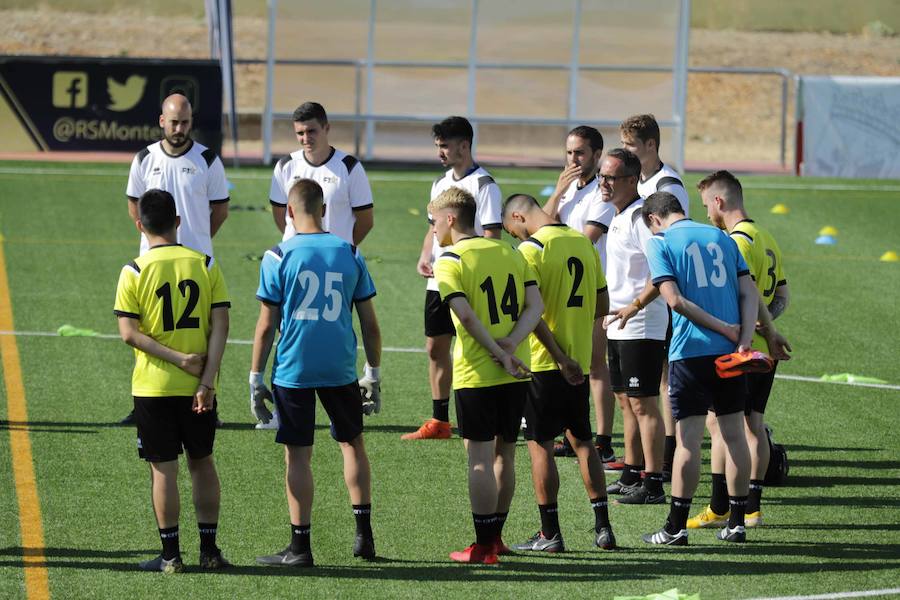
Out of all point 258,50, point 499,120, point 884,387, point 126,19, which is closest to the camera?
point 884,387

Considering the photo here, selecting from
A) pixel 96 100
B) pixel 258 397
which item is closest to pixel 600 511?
pixel 258 397

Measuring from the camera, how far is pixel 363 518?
762 cm

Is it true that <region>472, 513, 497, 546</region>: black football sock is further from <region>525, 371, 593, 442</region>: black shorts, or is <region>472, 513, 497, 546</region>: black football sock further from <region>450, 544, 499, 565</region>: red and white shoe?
<region>525, 371, 593, 442</region>: black shorts

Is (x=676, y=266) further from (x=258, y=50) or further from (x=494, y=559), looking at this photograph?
(x=258, y=50)

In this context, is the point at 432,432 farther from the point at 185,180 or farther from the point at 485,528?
the point at 485,528

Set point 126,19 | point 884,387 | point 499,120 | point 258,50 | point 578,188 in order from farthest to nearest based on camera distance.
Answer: point 126,19, point 258,50, point 499,120, point 884,387, point 578,188

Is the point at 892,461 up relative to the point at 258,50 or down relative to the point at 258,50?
down

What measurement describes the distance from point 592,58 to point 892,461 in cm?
1829

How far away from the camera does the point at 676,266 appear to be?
778 centimetres

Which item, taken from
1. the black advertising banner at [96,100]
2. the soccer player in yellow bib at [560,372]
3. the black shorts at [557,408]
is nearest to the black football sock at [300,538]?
the soccer player in yellow bib at [560,372]

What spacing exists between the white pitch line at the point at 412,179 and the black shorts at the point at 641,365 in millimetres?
15240

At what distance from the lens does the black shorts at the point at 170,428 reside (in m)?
7.25

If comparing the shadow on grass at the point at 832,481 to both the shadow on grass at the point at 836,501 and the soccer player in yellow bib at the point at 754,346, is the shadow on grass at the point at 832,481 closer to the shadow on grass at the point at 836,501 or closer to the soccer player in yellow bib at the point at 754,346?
the shadow on grass at the point at 836,501

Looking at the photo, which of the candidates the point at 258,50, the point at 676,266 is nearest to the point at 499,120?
the point at 676,266
